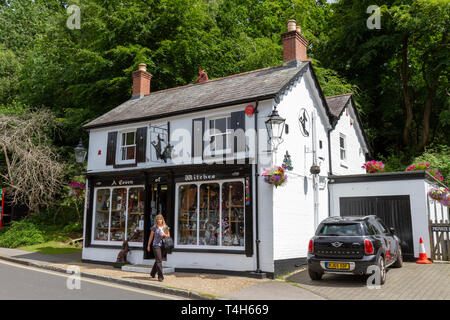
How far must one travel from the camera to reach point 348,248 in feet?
30.4

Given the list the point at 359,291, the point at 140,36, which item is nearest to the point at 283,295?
the point at 359,291

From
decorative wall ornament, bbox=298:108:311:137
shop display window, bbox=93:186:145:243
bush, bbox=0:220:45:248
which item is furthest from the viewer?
bush, bbox=0:220:45:248

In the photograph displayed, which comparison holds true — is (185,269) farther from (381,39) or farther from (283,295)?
(381,39)

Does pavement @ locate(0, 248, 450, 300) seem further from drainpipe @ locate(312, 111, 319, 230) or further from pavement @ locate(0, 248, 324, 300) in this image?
drainpipe @ locate(312, 111, 319, 230)

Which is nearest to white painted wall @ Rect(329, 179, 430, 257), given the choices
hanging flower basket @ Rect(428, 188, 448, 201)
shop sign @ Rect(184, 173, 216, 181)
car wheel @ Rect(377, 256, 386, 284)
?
hanging flower basket @ Rect(428, 188, 448, 201)

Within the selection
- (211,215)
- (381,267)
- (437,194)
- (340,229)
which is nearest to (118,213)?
(211,215)

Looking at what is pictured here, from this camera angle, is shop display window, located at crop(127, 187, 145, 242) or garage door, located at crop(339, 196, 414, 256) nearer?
garage door, located at crop(339, 196, 414, 256)

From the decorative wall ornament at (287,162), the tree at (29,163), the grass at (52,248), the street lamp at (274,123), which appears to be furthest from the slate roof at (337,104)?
the tree at (29,163)

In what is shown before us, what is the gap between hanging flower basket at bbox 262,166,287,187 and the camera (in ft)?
35.8

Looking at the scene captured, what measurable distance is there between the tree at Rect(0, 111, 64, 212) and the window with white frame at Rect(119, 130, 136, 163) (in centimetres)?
686

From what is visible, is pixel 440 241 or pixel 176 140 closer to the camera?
pixel 440 241

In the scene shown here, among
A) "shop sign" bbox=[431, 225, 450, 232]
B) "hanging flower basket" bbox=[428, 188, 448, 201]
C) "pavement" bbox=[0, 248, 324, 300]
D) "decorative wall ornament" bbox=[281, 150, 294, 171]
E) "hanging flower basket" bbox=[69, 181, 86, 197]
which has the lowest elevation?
"pavement" bbox=[0, 248, 324, 300]

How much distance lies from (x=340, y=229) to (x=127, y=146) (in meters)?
9.64

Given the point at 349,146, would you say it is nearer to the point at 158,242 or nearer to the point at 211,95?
the point at 211,95
